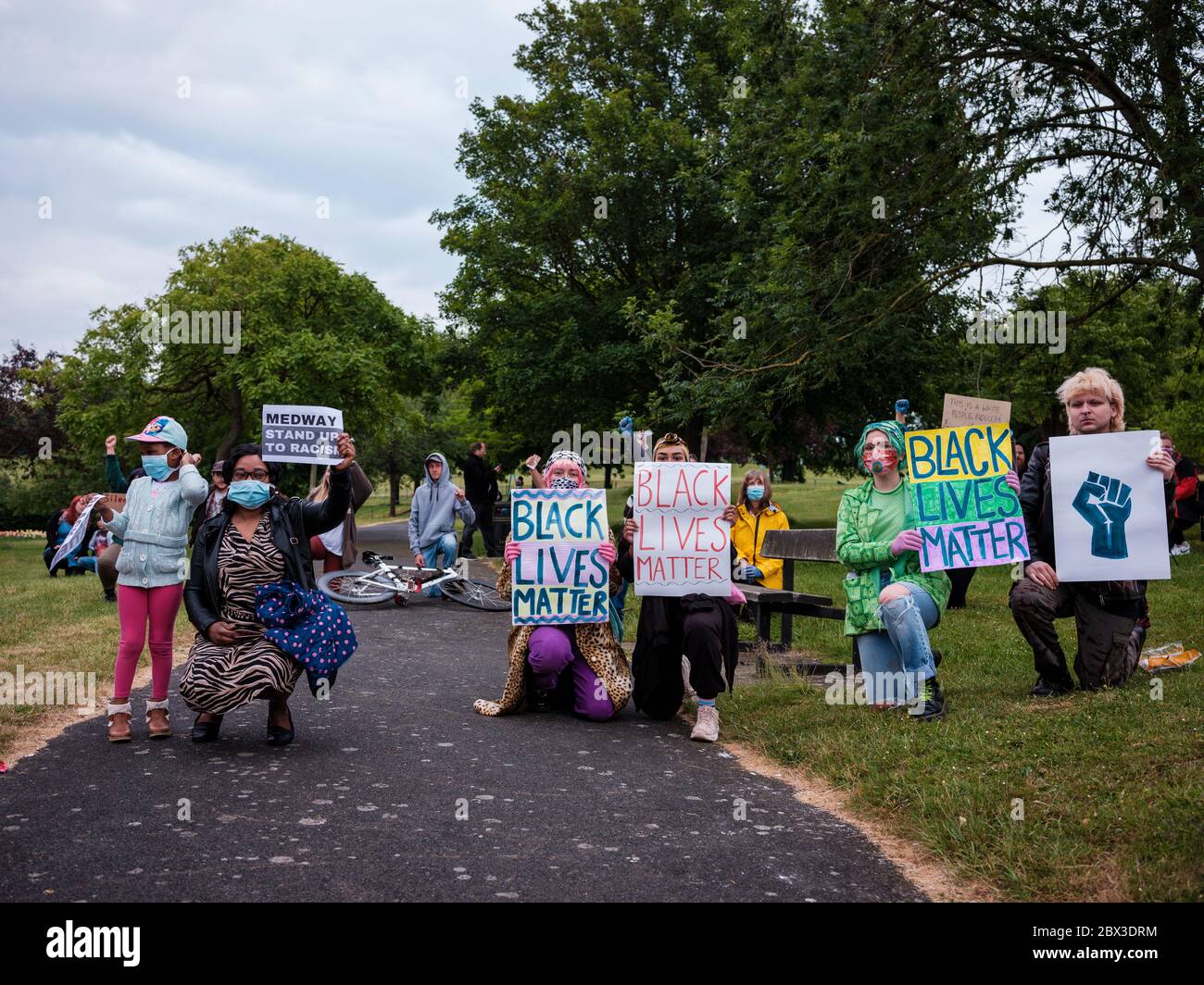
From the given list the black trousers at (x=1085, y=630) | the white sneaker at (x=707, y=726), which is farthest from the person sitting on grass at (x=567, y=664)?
the black trousers at (x=1085, y=630)

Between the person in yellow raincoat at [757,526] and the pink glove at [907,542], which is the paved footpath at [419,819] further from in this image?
the person in yellow raincoat at [757,526]

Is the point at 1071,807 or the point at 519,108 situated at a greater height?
the point at 519,108

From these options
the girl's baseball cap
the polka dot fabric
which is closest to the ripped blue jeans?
the polka dot fabric

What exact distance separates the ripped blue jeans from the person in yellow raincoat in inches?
154

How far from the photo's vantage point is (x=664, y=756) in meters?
6.55

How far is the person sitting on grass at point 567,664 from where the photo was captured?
7422mm

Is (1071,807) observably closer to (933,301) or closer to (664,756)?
(664,756)

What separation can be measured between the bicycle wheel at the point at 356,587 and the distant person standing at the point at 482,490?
7.29 metres

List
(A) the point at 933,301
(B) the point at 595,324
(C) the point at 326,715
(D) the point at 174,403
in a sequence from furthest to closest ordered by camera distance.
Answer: (D) the point at 174,403
(B) the point at 595,324
(A) the point at 933,301
(C) the point at 326,715

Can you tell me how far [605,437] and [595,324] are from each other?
2942 millimetres

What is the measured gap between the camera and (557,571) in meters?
7.46

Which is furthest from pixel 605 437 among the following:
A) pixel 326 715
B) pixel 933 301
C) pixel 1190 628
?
pixel 326 715

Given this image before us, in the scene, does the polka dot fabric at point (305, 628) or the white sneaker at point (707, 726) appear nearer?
the polka dot fabric at point (305, 628)

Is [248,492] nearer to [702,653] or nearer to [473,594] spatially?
[702,653]
